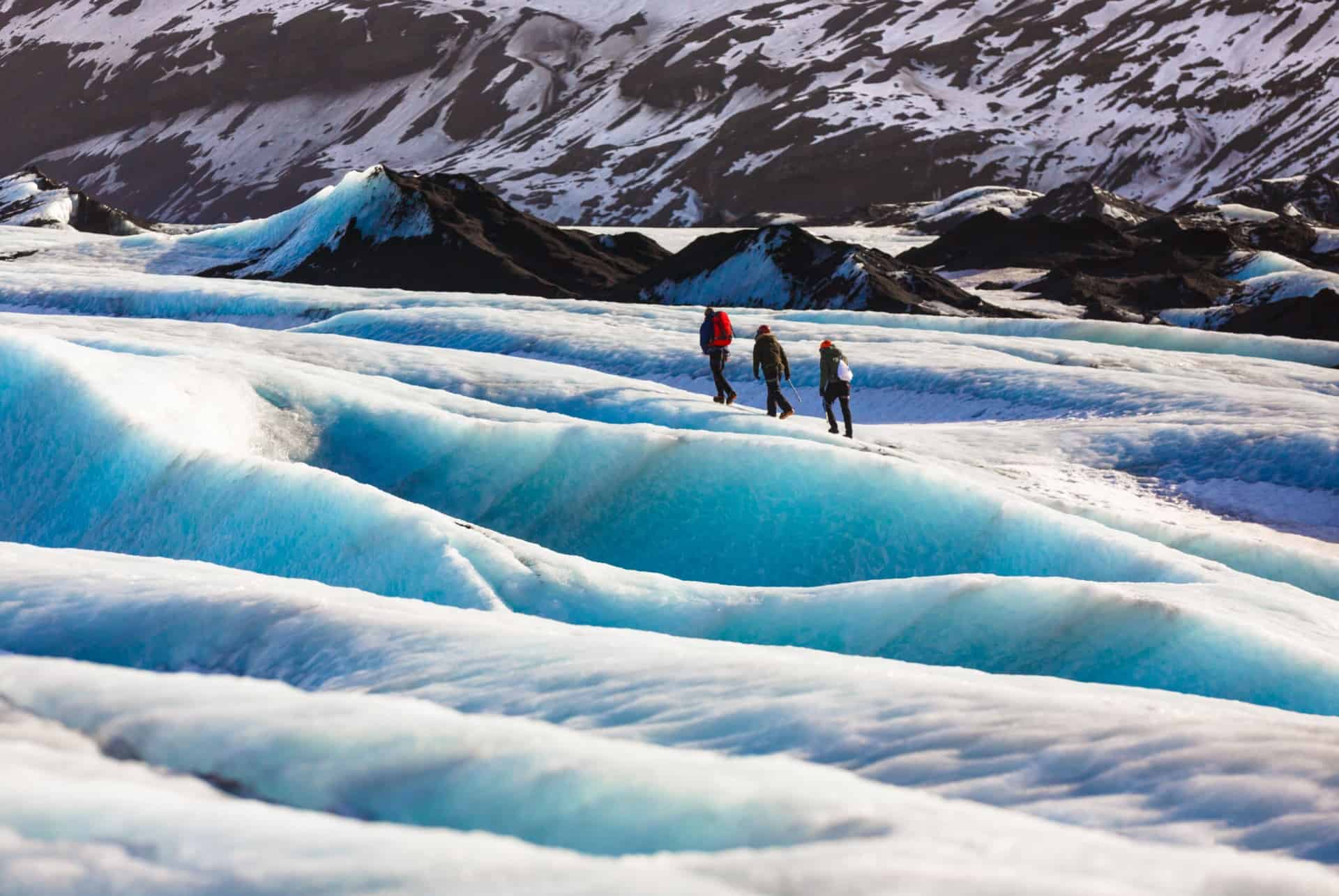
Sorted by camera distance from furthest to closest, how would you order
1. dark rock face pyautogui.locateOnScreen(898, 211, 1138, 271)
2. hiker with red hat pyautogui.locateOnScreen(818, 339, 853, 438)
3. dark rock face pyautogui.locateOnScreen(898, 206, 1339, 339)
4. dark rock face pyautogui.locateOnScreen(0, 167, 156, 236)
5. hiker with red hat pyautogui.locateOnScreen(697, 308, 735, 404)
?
1. dark rock face pyautogui.locateOnScreen(0, 167, 156, 236)
2. dark rock face pyautogui.locateOnScreen(898, 211, 1138, 271)
3. dark rock face pyautogui.locateOnScreen(898, 206, 1339, 339)
4. hiker with red hat pyautogui.locateOnScreen(697, 308, 735, 404)
5. hiker with red hat pyautogui.locateOnScreen(818, 339, 853, 438)

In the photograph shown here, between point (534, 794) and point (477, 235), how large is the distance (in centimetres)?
3132

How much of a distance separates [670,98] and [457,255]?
310 feet

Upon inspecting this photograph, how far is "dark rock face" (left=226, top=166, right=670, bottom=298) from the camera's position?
31781mm

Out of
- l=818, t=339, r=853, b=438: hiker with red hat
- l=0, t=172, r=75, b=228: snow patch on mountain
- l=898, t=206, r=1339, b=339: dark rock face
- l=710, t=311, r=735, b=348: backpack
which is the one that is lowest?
l=898, t=206, r=1339, b=339: dark rock face

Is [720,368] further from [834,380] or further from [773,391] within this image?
[834,380]

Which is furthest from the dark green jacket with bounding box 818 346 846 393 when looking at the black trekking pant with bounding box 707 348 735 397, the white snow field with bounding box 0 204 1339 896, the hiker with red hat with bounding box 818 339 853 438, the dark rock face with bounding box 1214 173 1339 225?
the dark rock face with bounding box 1214 173 1339 225

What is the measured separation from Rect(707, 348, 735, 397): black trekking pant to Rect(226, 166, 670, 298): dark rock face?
57.0 feet

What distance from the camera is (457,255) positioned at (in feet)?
107

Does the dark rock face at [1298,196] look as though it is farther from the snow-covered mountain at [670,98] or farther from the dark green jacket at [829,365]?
the dark green jacket at [829,365]

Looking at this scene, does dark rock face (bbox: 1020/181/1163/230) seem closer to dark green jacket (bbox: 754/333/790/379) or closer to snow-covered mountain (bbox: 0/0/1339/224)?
snow-covered mountain (bbox: 0/0/1339/224)

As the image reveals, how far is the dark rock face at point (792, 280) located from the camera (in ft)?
96.9

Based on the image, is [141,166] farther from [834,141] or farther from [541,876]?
[541,876]

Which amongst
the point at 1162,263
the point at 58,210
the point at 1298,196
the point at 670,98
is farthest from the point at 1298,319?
the point at 670,98

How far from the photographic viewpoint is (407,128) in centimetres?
13900
